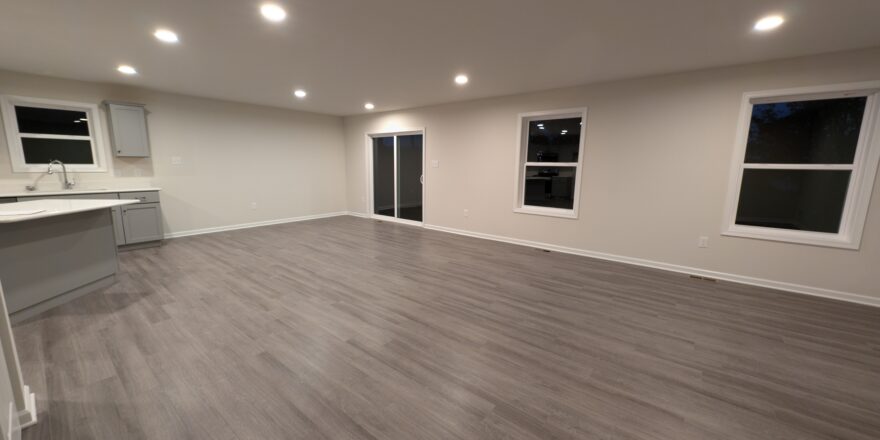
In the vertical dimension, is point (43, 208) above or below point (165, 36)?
below

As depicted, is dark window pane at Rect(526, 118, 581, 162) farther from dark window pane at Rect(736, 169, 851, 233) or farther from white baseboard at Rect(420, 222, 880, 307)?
dark window pane at Rect(736, 169, 851, 233)

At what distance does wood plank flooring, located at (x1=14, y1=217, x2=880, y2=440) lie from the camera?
1646 mm

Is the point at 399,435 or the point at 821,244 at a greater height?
the point at 821,244

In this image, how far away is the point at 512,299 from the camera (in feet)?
10.3

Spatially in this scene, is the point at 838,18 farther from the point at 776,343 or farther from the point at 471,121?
the point at 471,121

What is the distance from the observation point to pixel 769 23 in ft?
8.16

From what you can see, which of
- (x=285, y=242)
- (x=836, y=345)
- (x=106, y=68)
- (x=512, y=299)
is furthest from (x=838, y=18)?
(x=106, y=68)

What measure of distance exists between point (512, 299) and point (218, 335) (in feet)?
8.35

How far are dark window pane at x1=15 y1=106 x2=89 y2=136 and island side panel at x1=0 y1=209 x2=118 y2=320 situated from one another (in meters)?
2.63

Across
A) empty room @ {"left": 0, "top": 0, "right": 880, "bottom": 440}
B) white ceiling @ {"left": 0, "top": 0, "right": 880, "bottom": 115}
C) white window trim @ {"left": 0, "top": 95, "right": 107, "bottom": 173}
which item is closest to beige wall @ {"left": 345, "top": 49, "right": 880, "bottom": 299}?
empty room @ {"left": 0, "top": 0, "right": 880, "bottom": 440}

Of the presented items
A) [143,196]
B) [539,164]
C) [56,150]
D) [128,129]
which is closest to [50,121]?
[56,150]

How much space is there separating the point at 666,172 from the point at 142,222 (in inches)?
290

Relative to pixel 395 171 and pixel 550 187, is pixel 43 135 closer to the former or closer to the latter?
pixel 395 171

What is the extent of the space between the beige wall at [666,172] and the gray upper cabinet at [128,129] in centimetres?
516
